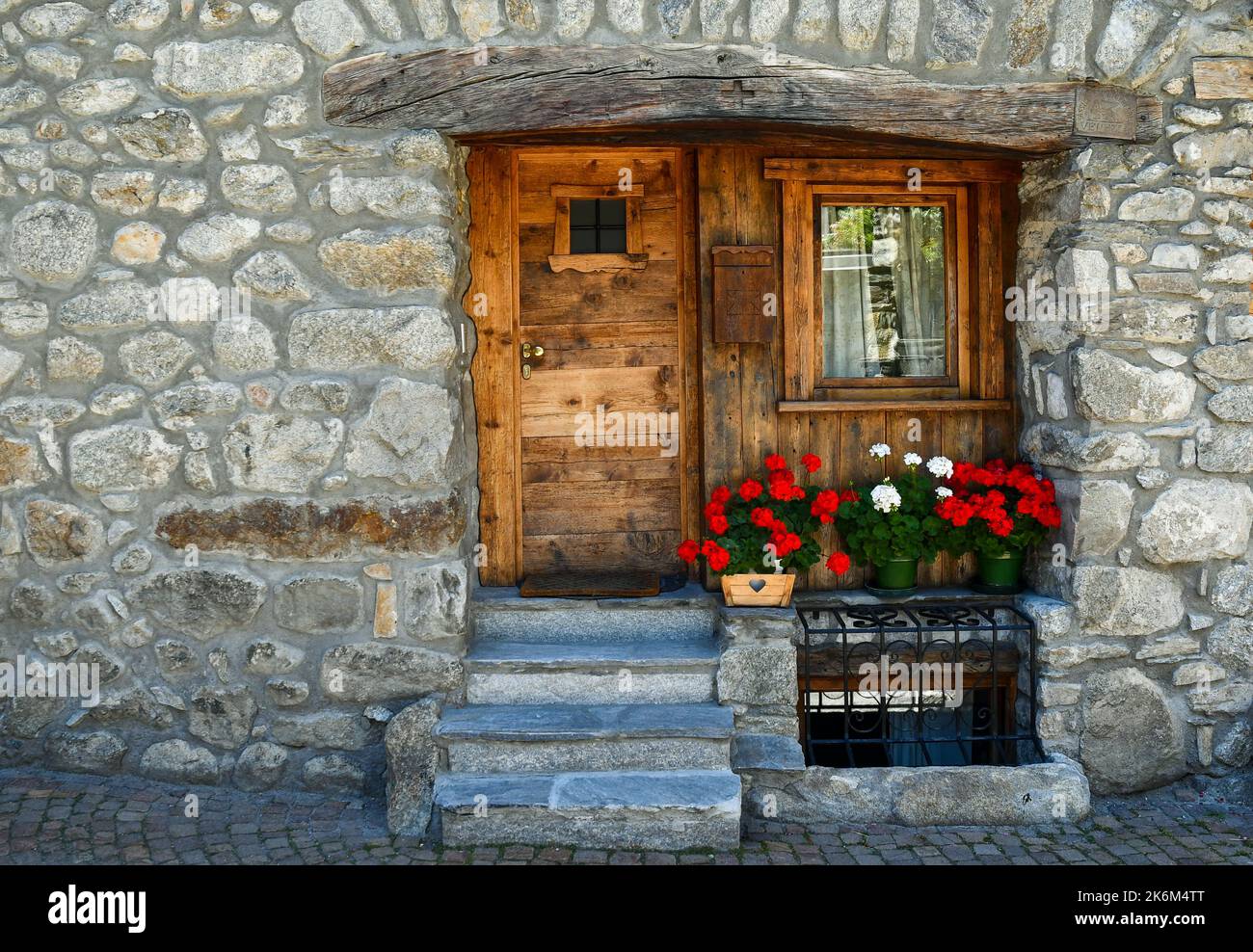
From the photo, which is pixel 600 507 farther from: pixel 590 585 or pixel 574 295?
pixel 574 295

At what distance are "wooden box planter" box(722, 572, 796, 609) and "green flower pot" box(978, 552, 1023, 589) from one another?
34.5 inches

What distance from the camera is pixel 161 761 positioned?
12.6 feet

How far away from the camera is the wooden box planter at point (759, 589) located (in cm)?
396

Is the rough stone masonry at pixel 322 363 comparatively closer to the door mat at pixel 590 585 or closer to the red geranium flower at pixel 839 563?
the door mat at pixel 590 585

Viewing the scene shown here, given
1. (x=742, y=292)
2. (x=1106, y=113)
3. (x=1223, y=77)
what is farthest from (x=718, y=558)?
(x=1223, y=77)

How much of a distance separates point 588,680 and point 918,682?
1.32 m

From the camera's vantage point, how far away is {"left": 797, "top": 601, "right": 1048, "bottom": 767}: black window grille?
4.08 m

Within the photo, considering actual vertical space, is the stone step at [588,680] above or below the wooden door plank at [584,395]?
below

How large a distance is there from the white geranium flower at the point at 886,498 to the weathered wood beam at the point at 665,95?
1.33 metres

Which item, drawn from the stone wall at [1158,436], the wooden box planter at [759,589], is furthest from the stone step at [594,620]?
the stone wall at [1158,436]

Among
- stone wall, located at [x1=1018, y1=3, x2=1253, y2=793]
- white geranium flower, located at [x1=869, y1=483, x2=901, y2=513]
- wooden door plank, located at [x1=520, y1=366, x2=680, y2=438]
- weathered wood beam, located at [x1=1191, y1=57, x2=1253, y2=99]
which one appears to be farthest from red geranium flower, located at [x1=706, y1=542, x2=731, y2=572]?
weathered wood beam, located at [x1=1191, y1=57, x2=1253, y2=99]

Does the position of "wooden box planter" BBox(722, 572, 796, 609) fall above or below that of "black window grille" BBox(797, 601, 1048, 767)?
above

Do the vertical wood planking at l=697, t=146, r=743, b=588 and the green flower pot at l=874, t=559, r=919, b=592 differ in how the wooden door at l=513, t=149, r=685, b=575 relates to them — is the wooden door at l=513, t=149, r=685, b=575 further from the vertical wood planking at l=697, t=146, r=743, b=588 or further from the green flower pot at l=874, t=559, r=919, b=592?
the green flower pot at l=874, t=559, r=919, b=592

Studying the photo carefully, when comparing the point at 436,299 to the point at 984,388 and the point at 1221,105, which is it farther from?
the point at 1221,105
